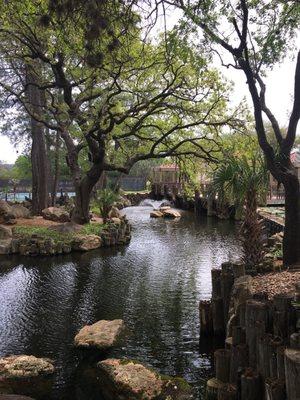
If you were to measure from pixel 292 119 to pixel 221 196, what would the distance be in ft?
7.20

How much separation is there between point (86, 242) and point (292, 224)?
977cm

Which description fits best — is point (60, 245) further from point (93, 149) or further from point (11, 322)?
point (11, 322)

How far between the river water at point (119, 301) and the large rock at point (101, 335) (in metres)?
0.19

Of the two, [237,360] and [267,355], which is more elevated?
[267,355]

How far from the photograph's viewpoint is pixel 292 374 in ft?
13.5

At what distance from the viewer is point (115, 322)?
8.36 metres

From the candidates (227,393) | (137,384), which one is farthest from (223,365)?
(137,384)

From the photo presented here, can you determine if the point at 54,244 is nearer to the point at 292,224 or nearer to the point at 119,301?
the point at 119,301

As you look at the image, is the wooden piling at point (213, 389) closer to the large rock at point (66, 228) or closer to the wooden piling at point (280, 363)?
the wooden piling at point (280, 363)

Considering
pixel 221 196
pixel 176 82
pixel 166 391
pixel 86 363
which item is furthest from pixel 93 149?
pixel 166 391

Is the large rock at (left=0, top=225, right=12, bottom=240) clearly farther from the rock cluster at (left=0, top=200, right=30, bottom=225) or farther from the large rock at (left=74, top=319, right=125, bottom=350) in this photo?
the large rock at (left=74, top=319, right=125, bottom=350)

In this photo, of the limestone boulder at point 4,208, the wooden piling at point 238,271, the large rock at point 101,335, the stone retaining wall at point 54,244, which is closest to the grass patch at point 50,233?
the stone retaining wall at point 54,244

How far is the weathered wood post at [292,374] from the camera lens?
405cm

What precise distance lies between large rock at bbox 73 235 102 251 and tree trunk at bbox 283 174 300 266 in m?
9.48
